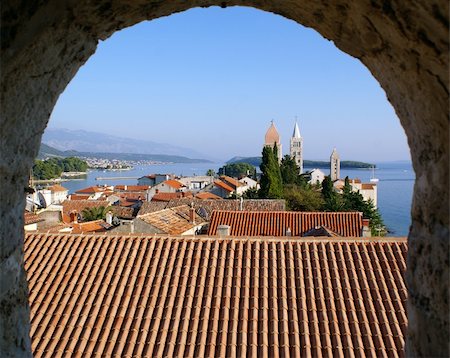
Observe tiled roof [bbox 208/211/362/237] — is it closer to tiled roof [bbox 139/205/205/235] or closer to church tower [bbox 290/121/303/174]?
tiled roof [bbox 139/205/205/235]

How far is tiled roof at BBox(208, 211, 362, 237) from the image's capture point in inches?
841

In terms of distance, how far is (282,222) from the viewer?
2197 centimetres

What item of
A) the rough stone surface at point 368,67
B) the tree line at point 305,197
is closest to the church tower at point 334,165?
the tree line at point 305,197

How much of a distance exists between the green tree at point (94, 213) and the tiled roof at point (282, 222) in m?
20.8

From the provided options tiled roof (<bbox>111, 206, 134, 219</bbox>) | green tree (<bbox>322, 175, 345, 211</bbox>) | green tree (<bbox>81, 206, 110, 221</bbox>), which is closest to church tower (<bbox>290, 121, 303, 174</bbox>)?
green tree (<bbox>322, 175, 345, 211</bbox>)

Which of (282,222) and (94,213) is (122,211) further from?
(282,222)

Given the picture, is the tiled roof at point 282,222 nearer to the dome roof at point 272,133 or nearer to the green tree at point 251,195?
the green tree at point 251,195

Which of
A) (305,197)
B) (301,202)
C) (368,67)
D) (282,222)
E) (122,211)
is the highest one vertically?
(368,67)

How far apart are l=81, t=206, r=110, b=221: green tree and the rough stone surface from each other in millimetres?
39007

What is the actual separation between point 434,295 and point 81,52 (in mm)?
1943

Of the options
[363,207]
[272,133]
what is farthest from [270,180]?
[272,133]

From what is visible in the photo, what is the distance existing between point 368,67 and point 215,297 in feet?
19.3

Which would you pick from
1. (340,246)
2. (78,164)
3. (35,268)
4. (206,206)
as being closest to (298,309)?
(340,246)

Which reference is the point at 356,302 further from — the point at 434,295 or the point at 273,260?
the point at 434,295
